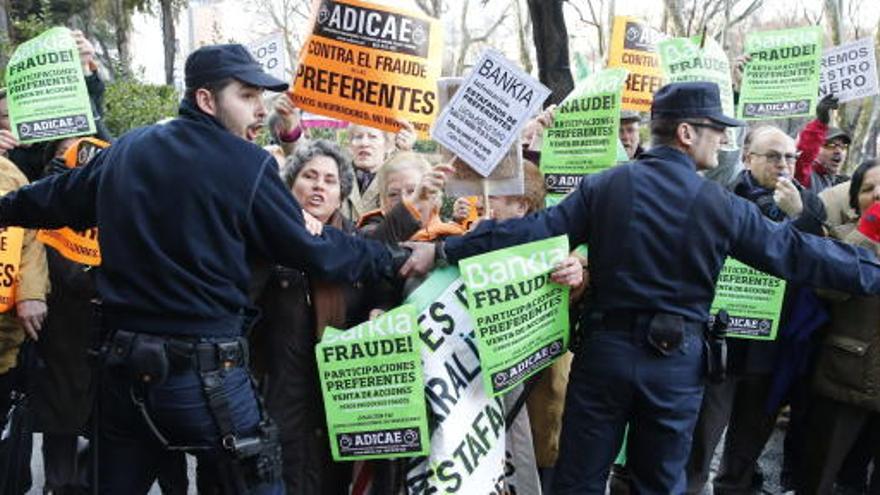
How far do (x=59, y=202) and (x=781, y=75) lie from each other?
4.04 meters

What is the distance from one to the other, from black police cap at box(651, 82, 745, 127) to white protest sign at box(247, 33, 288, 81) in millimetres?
2546

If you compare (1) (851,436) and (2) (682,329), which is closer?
(2) (682,329)

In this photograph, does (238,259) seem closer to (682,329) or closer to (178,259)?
(178,259)

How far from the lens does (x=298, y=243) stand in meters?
3.35

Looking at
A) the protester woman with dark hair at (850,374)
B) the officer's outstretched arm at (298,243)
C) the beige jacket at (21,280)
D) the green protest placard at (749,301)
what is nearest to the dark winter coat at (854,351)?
the protester woman with dark hair at (850,374)

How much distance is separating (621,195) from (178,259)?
5.59ft

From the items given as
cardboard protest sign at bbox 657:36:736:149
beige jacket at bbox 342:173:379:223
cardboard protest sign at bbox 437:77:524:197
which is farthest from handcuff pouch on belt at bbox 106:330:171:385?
cardboard protest sign at bbox 657:36:736:149

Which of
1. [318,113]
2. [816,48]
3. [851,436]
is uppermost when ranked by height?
[816,48]

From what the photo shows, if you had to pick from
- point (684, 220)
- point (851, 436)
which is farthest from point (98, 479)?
point (851, 436)

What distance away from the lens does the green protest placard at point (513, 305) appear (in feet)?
11.7

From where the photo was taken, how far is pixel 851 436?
452 cm

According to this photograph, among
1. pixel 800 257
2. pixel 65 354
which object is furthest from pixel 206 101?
pixel 800 257

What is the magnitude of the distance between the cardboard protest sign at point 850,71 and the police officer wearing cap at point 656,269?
2.46 m

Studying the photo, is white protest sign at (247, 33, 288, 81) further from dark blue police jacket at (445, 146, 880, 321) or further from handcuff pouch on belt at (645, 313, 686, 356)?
handcuff pouch on belt at (645, 313, 686, 356)
